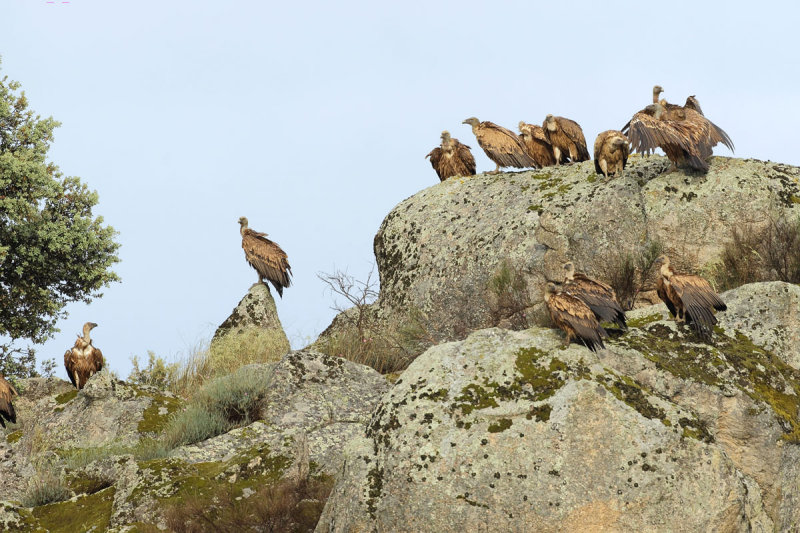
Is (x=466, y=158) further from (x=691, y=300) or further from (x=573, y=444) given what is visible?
(x=573, y=444)

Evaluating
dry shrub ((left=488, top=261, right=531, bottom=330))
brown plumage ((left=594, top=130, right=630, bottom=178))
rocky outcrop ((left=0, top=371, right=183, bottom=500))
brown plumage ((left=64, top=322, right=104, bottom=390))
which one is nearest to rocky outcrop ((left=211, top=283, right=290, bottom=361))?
brown plumage ((left=64, top=322, right=104, bottom=390))

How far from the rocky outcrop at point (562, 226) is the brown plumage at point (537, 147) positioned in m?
0.54

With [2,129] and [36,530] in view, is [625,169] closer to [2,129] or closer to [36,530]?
[36,530]

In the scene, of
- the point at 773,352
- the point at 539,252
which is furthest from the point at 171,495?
the point at 539,252

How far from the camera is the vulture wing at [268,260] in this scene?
18.1 metres

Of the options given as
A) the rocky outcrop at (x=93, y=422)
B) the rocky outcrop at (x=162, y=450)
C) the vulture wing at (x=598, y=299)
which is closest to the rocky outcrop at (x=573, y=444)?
the vulture wing at (x=598, y=299)

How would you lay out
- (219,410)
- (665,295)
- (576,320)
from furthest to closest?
(219,410)
(665,295)
(576,320)

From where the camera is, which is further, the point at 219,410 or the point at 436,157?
the point at 436,157

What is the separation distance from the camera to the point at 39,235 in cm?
1916

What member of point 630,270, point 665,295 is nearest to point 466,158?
point 630,270

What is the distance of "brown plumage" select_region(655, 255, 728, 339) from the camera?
8109 mm

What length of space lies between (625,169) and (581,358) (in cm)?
843

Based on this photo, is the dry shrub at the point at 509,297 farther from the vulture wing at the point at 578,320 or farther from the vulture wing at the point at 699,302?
the vulture wing at the point at 578,320

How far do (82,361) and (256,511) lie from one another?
24.9ft
